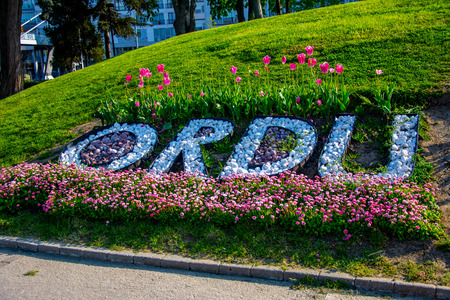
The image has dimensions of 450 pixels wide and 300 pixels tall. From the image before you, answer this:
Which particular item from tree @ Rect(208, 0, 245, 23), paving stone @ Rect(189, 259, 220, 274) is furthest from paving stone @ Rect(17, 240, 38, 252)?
tree @ Rect(208, 0, 245, 23)

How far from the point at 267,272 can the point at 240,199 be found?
1466mm

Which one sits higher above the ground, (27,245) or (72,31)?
(72,31)

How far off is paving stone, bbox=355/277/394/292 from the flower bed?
2.61 ft

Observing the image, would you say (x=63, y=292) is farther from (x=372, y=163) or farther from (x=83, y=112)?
(x=83, y=112)

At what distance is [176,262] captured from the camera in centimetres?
495

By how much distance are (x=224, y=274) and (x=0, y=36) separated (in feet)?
51.9

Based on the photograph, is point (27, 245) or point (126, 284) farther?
point (27, 245)

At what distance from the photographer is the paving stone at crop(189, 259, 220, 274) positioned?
4.78 meters

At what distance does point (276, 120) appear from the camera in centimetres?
826

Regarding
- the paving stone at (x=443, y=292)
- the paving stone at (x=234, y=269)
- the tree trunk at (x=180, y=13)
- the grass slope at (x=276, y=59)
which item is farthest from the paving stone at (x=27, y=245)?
the tree trunk at (x=180, y=13)

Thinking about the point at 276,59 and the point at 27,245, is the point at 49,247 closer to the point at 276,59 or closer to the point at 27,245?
the point at 27,245

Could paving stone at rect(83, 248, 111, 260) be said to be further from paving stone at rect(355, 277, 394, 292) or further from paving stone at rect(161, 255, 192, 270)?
paving stone at rect(355, 277, 394, 292)

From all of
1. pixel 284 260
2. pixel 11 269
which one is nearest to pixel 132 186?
pixel 11 269

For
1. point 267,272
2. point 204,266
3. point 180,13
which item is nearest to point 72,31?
point 180,13
